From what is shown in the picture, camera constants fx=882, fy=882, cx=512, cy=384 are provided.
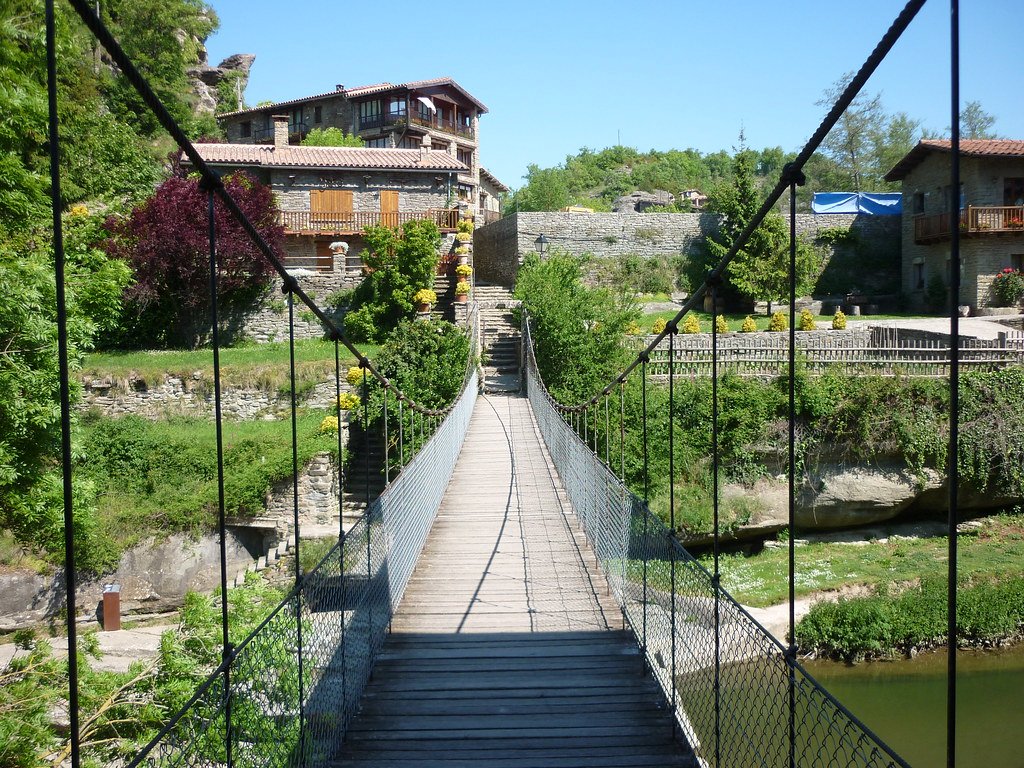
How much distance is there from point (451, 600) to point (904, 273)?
71.6 feet

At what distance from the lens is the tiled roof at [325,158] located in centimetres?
2236

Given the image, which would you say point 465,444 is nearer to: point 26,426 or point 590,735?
point 26,426

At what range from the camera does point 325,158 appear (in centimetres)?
2327

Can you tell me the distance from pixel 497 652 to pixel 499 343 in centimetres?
1414

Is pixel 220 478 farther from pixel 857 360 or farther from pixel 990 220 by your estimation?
pixel 990 220

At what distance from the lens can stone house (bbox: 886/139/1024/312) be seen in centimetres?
1752

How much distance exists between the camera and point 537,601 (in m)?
5.35

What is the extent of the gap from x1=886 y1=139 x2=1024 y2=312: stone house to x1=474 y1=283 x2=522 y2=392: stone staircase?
26.9 feet

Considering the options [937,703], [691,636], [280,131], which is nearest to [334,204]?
[280,131]

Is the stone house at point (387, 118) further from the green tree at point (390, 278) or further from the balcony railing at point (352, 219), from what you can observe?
the green tree at point (390, 278)

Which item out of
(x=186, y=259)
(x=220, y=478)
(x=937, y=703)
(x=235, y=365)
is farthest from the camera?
(x=186, y=259)

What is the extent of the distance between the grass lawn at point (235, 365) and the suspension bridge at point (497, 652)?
423 inches

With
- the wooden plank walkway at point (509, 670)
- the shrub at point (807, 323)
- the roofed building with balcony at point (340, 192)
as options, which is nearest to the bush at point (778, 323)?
the shrub at point (807, 323)

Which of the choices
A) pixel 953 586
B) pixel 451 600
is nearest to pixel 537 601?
pixel 451 600
